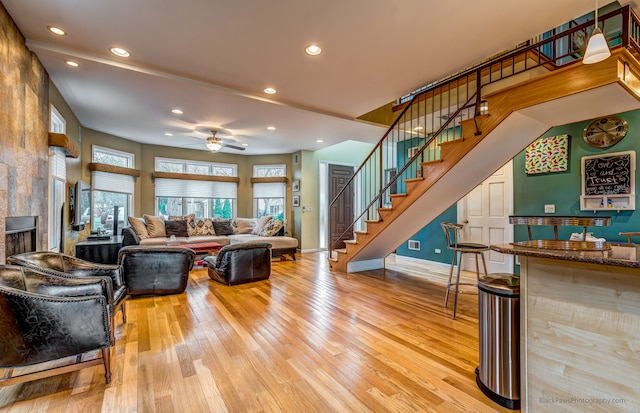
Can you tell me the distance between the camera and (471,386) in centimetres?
191

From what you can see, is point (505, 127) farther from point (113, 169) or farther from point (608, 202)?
point (113, 169)

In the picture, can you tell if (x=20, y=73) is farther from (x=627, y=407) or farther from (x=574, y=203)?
(x=574, y=203)

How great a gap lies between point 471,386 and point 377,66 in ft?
10.6

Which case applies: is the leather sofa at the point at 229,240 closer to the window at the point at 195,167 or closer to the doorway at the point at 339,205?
the window at the point at 195,167

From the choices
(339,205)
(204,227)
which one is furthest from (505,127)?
(204,227)

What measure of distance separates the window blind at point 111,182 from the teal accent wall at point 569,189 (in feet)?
25.8

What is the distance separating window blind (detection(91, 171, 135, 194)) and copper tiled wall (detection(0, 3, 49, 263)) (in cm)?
278

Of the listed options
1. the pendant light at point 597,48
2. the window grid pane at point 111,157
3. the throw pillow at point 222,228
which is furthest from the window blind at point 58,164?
the pendant light at point 597,48

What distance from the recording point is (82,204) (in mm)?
5176

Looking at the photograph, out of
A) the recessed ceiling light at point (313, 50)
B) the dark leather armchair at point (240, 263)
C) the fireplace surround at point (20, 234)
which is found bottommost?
the dark leather armchair at point (240, 263)

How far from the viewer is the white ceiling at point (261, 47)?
2.47m

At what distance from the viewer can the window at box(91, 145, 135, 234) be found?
604 cm

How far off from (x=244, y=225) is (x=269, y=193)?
1.23 m

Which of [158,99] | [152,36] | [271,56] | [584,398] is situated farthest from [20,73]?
[584,398]
